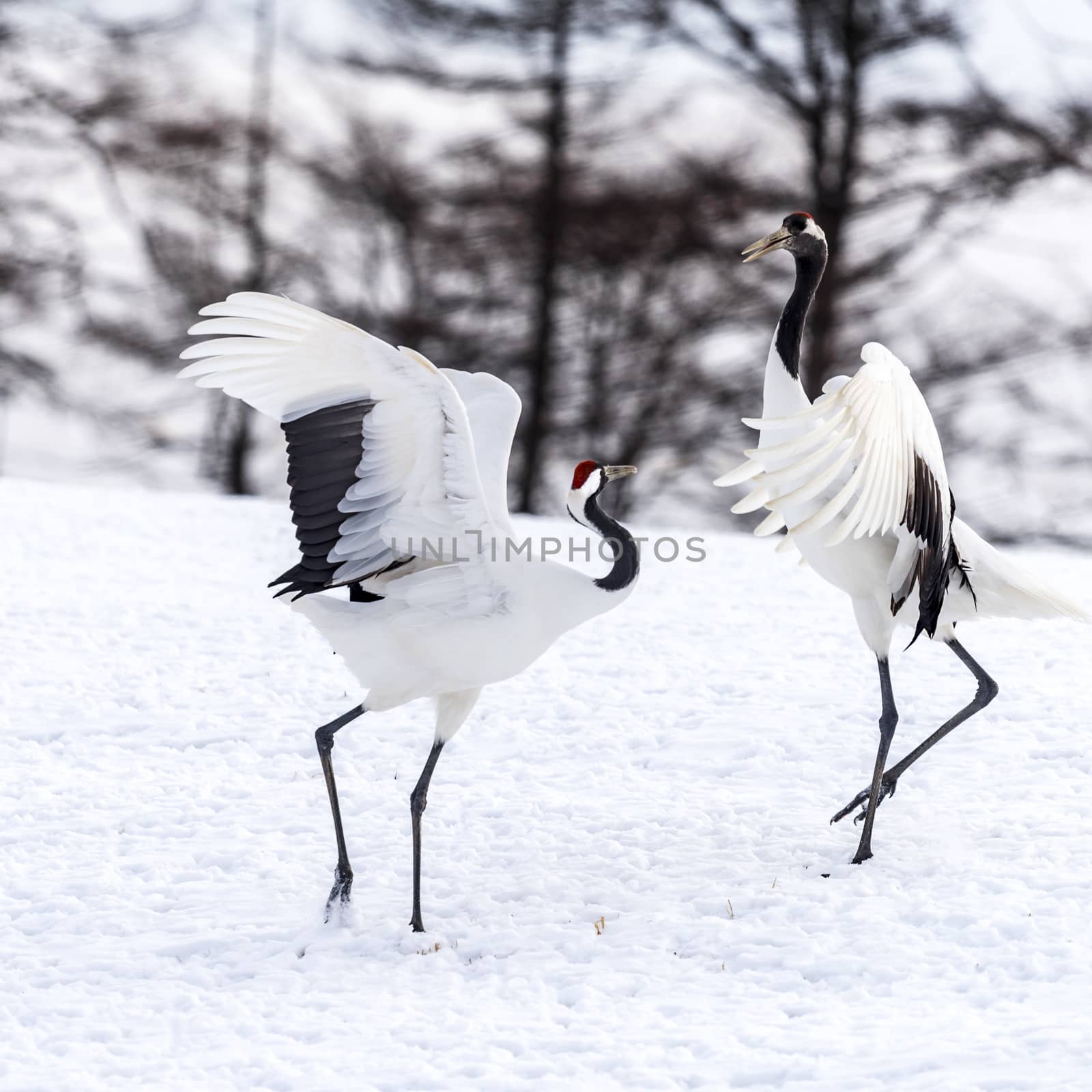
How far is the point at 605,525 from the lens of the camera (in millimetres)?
4027

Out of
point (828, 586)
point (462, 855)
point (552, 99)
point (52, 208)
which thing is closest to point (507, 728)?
point (462, 855)

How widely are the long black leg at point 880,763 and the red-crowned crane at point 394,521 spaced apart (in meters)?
1.14

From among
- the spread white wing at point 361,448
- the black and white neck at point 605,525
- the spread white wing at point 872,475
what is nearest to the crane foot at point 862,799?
the spread white wing at point 872,475

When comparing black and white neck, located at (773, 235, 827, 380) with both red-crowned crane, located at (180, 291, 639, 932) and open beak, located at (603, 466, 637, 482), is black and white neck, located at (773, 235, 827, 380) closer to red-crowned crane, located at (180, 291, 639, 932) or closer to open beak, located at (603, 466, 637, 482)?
open beak, located at (603, 466, 637, 482)

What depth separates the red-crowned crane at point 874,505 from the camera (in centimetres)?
362

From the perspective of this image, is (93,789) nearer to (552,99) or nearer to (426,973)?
(426,973)

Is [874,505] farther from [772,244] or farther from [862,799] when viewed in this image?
[772,244]

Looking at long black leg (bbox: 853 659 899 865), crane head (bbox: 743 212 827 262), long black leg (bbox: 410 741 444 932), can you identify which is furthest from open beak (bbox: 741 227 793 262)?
long black leg (bbox: 410 741 444 932)

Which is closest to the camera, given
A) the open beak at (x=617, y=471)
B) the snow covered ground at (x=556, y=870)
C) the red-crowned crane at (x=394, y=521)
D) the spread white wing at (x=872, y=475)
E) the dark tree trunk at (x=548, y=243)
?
the snow covered ground at (x=556, y=870)

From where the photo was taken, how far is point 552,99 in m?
15.7

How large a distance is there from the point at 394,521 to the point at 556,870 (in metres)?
1.41

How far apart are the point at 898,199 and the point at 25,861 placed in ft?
41.8

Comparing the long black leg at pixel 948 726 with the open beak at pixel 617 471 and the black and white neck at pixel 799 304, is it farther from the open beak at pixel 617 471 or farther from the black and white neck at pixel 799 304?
the open beak at pixel 617 471

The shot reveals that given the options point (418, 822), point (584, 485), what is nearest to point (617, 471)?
point (584, 485)
